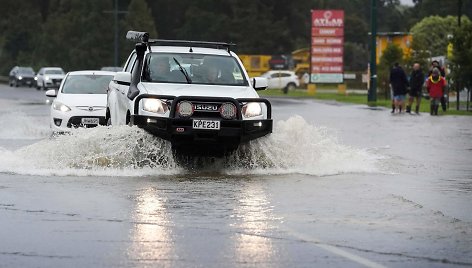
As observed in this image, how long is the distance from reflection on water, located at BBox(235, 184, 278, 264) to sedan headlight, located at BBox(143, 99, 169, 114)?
7.70 ft

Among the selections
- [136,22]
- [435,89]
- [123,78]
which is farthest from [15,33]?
[123,78]

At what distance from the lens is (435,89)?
3688 cm

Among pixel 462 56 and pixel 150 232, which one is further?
pixel 462 56

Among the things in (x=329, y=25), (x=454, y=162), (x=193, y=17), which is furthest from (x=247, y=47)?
(x=454, y=162)

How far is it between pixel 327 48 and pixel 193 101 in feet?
161

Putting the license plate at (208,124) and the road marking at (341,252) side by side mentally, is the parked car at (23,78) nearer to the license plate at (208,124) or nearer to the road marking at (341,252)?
the license plate at (208,124)

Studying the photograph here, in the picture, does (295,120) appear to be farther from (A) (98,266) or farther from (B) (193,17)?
(B) (193,17)

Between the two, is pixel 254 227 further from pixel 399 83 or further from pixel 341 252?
pixel 399 83

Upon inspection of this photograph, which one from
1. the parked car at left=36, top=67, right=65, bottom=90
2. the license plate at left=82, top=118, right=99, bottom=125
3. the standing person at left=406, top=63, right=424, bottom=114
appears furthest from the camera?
the parked car at left=36, top=67, right=65, bottom=90

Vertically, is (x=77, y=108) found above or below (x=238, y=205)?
above

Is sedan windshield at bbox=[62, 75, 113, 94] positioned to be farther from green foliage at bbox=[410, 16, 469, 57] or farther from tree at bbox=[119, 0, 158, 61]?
tree at bbox=[119, 0, 158, 61]

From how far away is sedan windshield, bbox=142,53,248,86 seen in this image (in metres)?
16.5

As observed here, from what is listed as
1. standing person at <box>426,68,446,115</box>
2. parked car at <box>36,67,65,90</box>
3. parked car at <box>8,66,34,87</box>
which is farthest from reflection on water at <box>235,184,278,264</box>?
parked car at <box>8,66,34,87</box>

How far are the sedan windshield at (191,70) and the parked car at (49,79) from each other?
5631 cm
